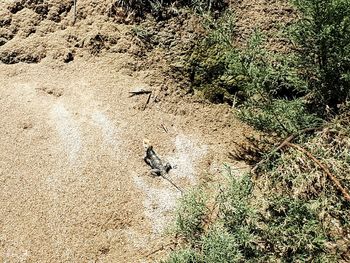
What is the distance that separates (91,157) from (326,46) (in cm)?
155

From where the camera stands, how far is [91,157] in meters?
3.08

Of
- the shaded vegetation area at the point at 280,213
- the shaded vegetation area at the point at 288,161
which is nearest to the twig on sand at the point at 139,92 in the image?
the shaded vegetation area at the point at 288,161

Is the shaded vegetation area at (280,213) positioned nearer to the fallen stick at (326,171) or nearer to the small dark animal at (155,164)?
the fallen stick at (326,171)

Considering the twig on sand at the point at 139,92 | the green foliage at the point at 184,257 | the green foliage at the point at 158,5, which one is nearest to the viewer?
the green foliage at the point at 184,257

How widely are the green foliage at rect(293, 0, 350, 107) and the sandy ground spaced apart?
0.57 m

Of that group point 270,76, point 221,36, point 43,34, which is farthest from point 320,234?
point 43,34

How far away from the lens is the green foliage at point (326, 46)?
2902 mm

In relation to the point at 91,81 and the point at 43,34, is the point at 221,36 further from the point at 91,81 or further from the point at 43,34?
the point at 43,34

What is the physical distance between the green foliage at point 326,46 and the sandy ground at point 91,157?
571 mm

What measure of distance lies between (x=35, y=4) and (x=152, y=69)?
0.94 meters

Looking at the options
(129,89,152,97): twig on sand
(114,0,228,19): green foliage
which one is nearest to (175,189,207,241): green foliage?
(129,89,152,97): twig on sand

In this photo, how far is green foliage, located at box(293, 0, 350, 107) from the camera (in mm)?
2902

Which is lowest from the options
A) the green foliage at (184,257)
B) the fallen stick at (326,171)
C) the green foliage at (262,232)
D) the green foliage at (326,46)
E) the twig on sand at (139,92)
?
the green foliage at (184,257)

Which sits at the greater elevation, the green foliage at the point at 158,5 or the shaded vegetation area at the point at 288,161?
the green foliage at the point at 158,5
